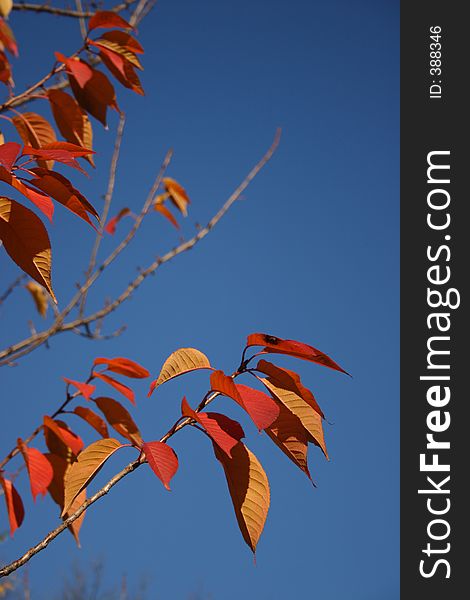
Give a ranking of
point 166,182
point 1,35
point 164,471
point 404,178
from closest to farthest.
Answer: point 164,471 → point 1,35 → point 166,182 → point 404,178

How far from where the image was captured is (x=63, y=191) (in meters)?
0.74

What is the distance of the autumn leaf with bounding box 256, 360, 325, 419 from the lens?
Result: 74 cm

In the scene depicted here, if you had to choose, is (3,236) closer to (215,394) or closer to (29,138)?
(215,394)

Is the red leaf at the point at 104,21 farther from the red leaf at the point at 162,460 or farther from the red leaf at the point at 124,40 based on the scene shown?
the red leaf at the point at 162,460

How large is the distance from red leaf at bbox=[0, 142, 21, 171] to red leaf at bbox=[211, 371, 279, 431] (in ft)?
1.01

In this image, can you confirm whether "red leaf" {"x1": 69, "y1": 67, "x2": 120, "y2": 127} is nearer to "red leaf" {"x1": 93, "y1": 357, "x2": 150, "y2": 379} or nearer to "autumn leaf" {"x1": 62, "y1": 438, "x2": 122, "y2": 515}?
"red leaf" {"x1": 93, "y1": 357, "x2": 150, "y2": 379}

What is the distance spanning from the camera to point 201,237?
76.0 inches

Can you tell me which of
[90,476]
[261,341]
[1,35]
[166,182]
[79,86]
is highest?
[166,182]

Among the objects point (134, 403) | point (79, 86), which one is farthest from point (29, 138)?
point (134, 403)

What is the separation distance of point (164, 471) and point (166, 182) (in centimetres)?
192

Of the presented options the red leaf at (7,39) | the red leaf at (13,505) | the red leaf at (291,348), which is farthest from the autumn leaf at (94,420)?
the red leaf at (7,39)

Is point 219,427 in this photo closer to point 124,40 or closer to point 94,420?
point 94,420

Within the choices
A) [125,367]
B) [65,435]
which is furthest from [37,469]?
[125,367]

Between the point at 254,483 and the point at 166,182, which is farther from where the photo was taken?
the point at 166,182
